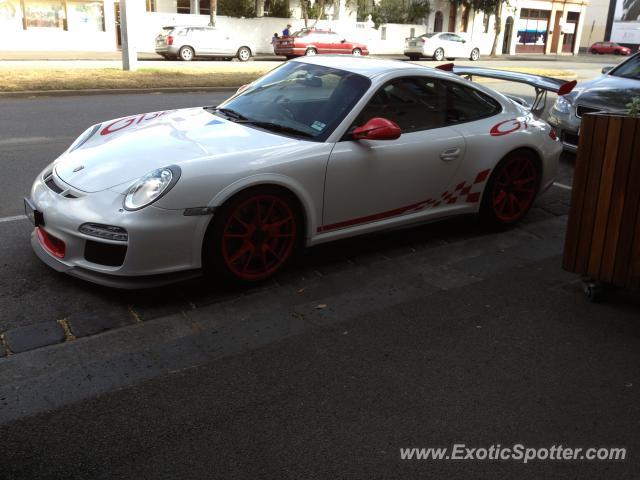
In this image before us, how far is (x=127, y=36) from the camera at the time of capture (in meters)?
19.0

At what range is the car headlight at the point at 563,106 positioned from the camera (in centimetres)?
854

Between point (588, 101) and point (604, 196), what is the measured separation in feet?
15.6

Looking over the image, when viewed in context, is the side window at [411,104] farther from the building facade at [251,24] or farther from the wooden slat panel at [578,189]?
the building facade at [251,24]

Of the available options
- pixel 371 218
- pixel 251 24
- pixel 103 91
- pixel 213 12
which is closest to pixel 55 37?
pixel 213 12

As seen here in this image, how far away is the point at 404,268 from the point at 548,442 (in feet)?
7.09

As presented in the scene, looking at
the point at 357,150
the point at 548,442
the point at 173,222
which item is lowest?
the point at 548,442

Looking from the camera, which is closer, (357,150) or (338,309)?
(338,309)

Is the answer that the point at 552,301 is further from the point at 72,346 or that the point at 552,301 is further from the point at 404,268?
the point at 72,346

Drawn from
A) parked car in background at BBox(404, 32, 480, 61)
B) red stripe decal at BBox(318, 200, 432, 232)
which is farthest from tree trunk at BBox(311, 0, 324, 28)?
red stripe decal at BBox(318, 200, 432, 232)

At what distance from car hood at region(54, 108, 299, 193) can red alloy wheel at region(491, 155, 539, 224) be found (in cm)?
208

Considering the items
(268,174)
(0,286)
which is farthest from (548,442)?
(0,286)

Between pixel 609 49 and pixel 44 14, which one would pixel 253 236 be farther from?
pixel 609 49

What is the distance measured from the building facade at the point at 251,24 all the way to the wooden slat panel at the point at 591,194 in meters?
17.6

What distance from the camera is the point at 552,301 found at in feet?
14.6
